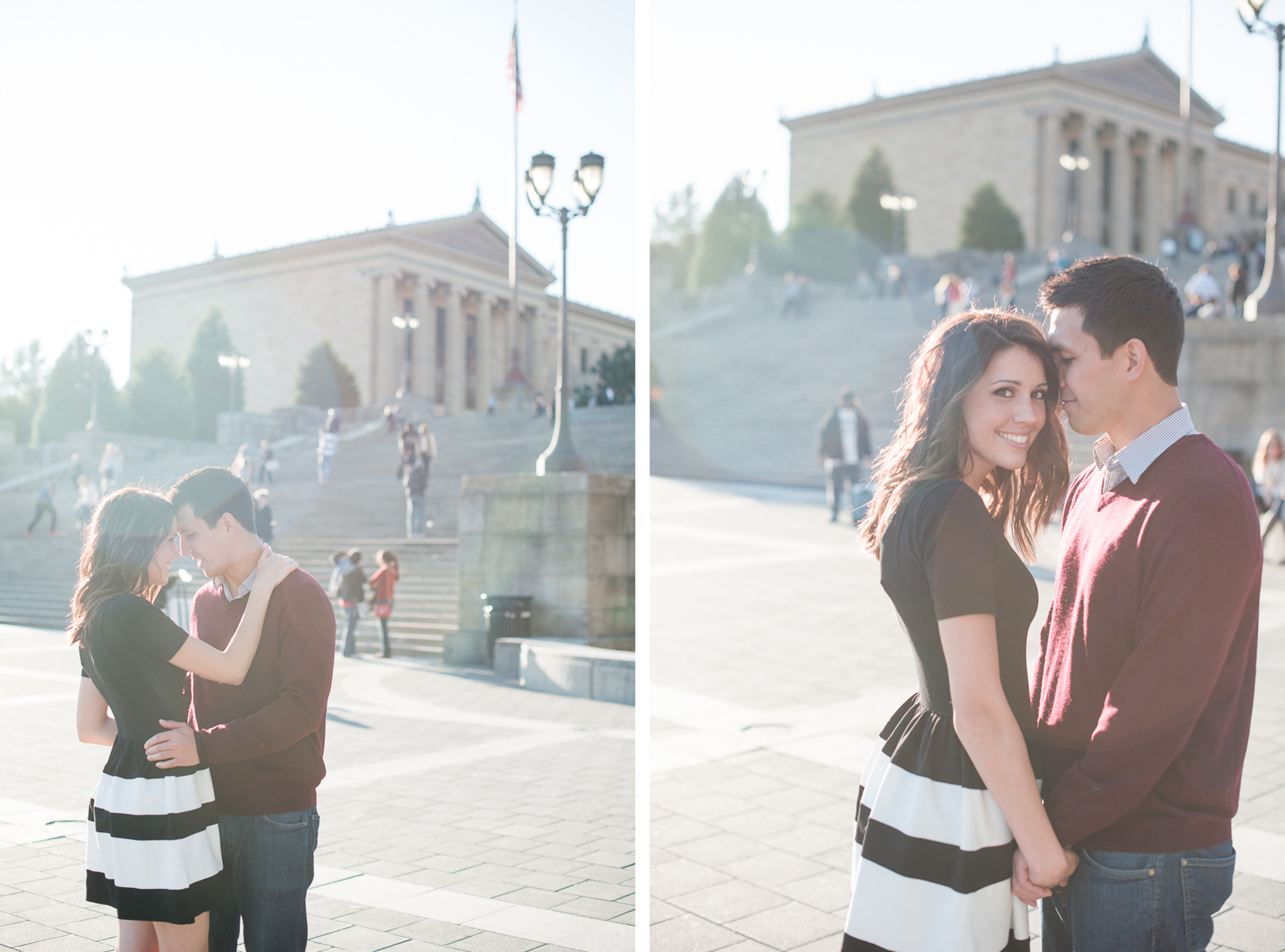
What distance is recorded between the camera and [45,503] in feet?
18.9

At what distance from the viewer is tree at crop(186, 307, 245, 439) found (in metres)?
6.71

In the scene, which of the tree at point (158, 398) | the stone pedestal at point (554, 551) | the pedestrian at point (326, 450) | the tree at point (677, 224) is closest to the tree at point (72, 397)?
the tree at point (158, 398)

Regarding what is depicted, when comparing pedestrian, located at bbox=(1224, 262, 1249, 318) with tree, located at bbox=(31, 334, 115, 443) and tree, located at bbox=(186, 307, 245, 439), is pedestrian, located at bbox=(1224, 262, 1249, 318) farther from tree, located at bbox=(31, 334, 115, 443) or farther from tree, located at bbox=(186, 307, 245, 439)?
tree, located at bbox=(31, 334, 115, 443)

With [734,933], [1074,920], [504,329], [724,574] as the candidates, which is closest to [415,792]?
[734,933]

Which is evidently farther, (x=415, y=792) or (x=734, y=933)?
(x=415, y=792)

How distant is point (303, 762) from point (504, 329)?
13.9 meters

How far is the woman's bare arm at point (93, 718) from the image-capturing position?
281 cm

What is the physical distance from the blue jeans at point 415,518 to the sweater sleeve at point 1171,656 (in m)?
12.4

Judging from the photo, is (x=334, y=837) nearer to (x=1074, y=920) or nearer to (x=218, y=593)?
(x=218, y=593)

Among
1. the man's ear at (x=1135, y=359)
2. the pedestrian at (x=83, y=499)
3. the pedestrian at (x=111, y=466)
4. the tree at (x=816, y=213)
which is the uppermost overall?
the tree at (x=816, y=213)

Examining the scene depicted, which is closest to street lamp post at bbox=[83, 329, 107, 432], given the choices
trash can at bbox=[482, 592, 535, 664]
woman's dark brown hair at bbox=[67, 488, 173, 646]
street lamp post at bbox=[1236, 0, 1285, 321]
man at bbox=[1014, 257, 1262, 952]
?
woman's dark brown hair at bbox=[67, 488, 173, 646]

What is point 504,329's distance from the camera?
53.6 ft

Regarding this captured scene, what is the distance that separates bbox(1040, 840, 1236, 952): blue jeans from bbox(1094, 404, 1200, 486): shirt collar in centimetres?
72

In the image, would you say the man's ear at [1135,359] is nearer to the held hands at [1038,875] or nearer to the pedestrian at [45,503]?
the held hands at [1038,875]
